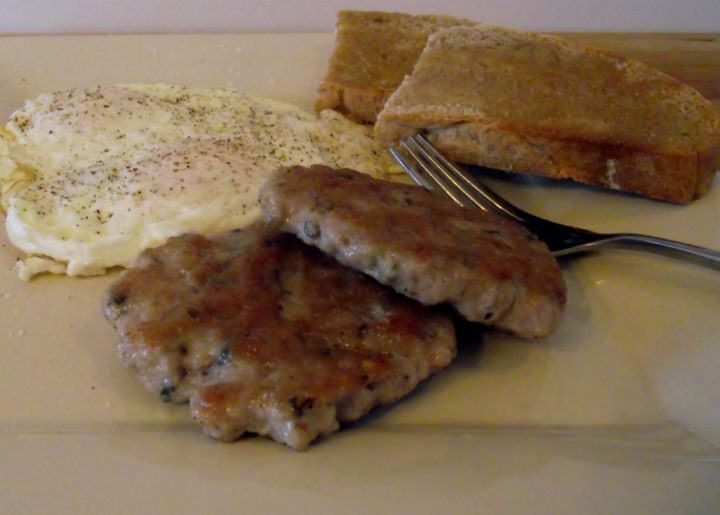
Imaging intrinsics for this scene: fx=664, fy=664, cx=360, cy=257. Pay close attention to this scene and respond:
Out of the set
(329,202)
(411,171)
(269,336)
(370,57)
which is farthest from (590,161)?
(269,336)

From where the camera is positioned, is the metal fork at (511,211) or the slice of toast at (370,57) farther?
the slice of toast at (370,57)

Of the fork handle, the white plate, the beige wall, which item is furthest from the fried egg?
the beige wall

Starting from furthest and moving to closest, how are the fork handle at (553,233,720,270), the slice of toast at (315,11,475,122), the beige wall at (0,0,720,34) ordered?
the beige wall at (0,0,720,34)
the slice of toast at (315,11,475,122)
the fork handle at (553,233,720,270)

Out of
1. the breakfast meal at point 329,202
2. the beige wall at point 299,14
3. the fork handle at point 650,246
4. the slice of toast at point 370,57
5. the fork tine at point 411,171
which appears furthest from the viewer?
the beige wall at point 299,14

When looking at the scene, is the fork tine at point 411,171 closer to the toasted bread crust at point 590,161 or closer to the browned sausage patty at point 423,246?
the toasted bread crust at point 590,161

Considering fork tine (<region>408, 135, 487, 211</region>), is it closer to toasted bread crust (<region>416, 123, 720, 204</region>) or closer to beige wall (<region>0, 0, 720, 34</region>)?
toasted bread crust (<region>416, 123, 720, 204</region>)

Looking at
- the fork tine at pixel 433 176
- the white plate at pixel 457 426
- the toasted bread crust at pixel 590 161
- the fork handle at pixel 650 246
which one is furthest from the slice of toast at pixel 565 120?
the fork handle at pixel 650 246

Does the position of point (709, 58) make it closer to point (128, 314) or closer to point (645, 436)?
point (645, 436)
